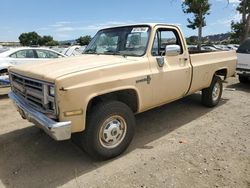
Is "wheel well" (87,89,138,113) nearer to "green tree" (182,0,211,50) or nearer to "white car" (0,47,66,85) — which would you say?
"white car" (0,47,66,85)

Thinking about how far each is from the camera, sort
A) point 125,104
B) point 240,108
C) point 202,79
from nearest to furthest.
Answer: point 125,104 < point 202,79 < point 240,108

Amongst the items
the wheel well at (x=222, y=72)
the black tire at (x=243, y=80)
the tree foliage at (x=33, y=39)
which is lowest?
the black tire at (x=243, y=80)

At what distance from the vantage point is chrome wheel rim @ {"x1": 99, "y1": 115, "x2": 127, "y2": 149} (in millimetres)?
3920

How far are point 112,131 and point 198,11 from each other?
23.2m

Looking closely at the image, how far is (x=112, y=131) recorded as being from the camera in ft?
13.1

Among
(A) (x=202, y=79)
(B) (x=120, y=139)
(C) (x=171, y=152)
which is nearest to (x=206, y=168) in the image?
(C) (x=171, y=152)

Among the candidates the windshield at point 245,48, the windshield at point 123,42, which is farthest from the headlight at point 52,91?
the windshield at point 245,48

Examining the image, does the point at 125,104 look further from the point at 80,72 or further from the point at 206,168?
the point at 206,168

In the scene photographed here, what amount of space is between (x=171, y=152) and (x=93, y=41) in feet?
8.88

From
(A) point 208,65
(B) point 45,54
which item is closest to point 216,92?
(A) point 208,65

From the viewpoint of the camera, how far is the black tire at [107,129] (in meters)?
3.71

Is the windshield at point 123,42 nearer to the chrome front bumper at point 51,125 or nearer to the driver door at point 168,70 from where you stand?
the driver door at point 168,70

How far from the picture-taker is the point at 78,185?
136 inches

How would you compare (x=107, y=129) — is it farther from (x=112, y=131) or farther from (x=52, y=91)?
(x=52, y=91)
